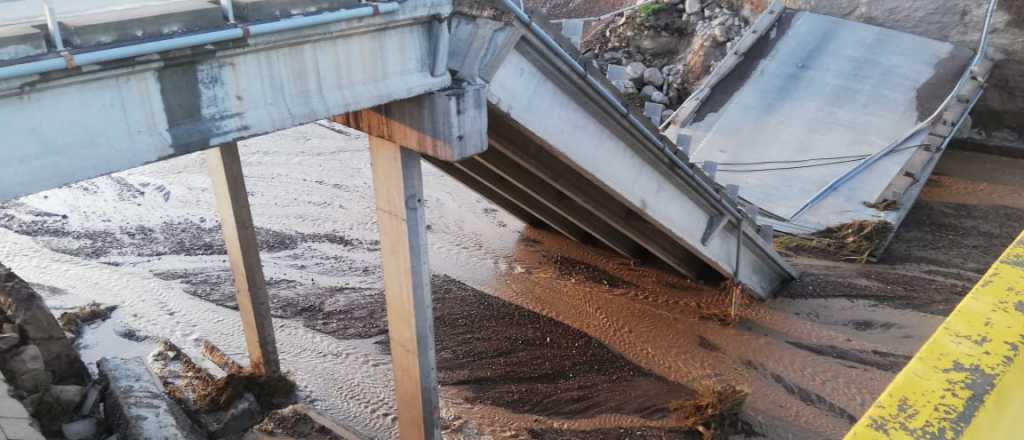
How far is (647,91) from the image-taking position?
1781 centimetres

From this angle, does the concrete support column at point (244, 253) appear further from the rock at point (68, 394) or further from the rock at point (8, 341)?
the rock at point (8, 341)

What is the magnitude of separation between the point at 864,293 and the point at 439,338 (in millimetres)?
6600

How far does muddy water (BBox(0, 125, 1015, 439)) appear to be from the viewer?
8.84 m

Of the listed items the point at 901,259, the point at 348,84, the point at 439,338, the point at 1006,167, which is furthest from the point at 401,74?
the point at 1006,167

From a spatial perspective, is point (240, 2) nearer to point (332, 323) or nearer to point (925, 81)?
point (332, 323)

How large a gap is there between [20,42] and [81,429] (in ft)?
17.5

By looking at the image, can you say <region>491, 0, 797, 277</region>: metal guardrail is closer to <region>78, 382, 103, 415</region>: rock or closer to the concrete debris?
<region>78, 382, 103, 415</region>: rock

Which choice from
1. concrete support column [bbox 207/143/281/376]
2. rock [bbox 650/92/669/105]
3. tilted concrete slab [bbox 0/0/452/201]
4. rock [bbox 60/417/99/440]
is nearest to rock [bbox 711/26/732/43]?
rock [bbox 650/92/669/105]

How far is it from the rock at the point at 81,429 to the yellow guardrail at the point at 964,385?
307 inches

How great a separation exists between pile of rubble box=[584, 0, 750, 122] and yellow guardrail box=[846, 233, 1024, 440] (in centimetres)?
1515

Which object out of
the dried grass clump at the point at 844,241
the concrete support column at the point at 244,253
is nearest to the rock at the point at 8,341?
the concrete support column at the point at 244,253

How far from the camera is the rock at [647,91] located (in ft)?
58.1

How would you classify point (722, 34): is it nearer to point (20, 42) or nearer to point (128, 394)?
point (128, 394)

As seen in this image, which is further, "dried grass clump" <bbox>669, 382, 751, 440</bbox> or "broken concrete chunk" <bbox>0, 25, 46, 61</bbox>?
"dried grass clump" <bbox>669, 382, 751, 440</bbox>
